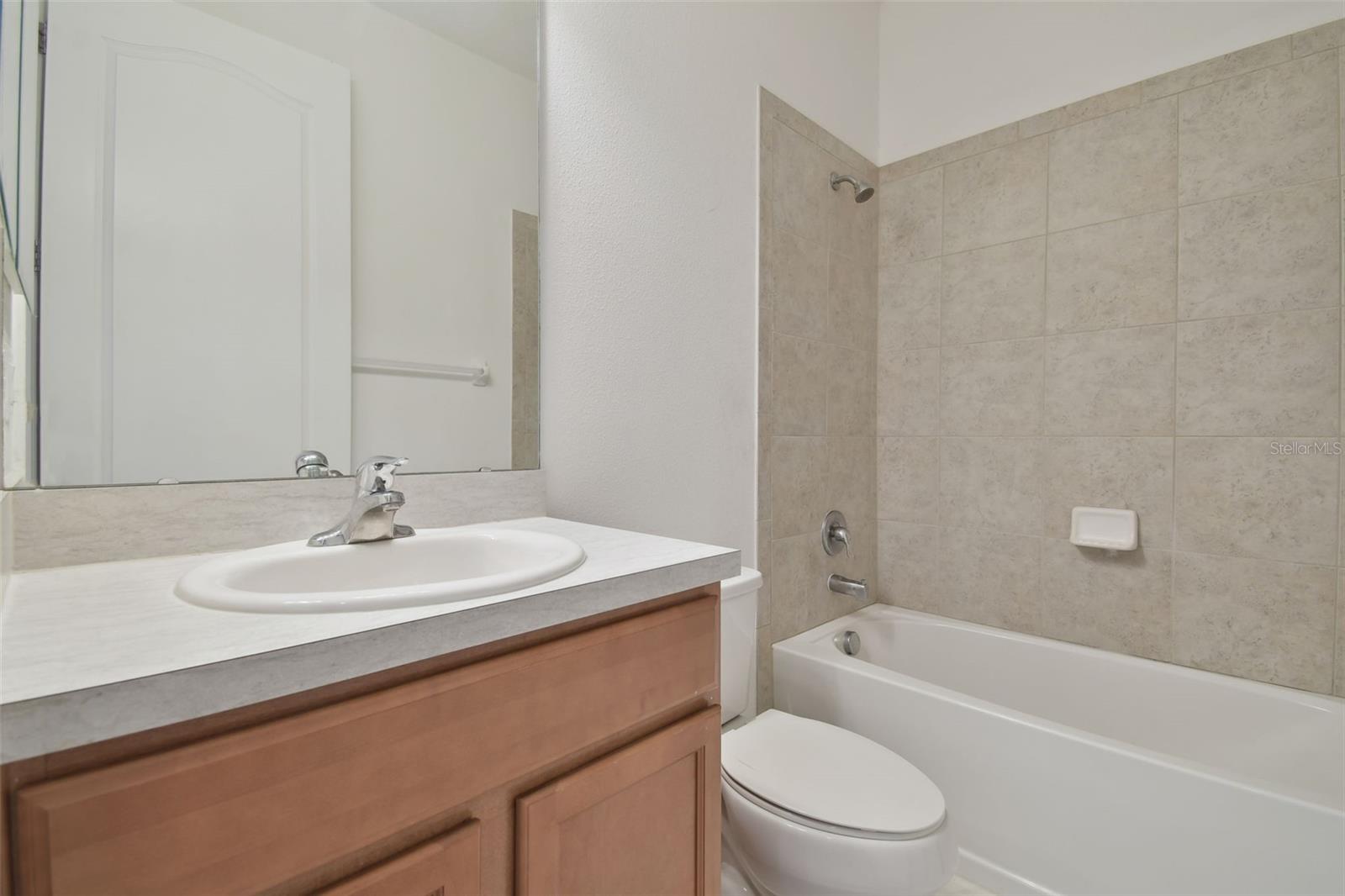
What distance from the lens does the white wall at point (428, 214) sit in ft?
3.31

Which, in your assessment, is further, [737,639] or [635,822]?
[737,639]

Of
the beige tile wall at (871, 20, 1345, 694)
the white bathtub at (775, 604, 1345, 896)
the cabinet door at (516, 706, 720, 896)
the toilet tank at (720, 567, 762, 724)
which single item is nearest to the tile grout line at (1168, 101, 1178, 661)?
the beige tile wall at (871, 20, 1345, 694)

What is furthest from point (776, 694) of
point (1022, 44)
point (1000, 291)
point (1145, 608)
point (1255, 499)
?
point (1022, 44)

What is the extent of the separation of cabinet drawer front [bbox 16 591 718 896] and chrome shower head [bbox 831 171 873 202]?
1605 mm

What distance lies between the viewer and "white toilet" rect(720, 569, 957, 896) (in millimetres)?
962

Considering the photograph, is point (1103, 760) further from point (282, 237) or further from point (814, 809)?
point (282, 237)

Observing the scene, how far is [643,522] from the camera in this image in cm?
136

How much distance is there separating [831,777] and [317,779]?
959mm

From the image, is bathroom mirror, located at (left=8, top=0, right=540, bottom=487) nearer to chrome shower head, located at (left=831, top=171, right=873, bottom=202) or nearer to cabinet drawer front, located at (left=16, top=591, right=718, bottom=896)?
cabinet drawer front, located at (left=16, top=591, right=718, bottom=896)

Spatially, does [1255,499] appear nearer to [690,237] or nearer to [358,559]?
[690,237]

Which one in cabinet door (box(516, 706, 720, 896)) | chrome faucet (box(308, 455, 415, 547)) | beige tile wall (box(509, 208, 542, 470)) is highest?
beige tile wall (box(509, 208, 542, 470))

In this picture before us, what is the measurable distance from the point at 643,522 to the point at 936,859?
812 mm

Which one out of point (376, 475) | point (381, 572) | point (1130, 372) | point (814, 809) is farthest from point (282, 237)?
point (1130, 372)

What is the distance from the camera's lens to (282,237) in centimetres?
93
